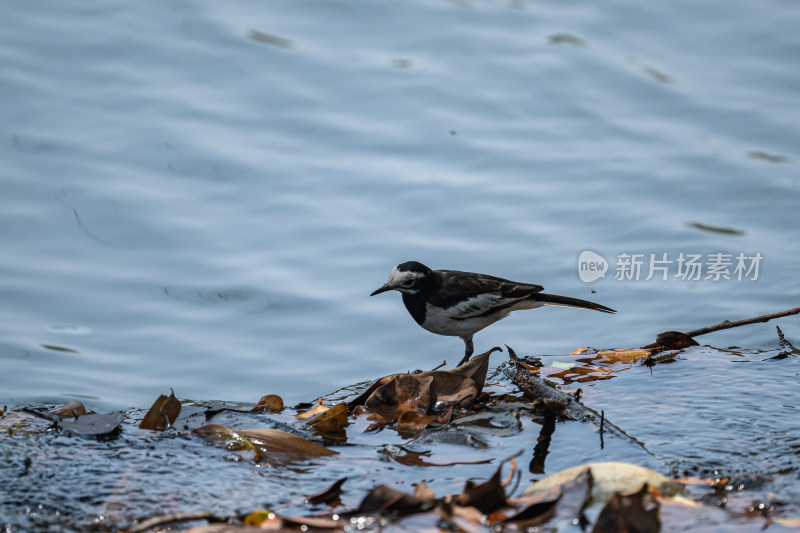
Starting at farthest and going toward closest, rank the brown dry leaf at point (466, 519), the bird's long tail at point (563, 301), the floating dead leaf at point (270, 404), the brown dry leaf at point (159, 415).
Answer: the bird's long tail at point (563, 301) → the floating dead leaf at point (270, 404) → the brown dry leaf at point (159, 415) → the brown dry leaf at point (466, 519)

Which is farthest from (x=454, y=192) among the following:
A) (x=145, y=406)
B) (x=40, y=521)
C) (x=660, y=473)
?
(x=40, y=521)

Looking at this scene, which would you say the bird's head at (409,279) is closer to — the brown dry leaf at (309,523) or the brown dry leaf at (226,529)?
the brown dry leaf at (309,523)

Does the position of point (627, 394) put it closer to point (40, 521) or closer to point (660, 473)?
point (660, 473)

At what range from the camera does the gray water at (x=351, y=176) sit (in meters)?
8.09

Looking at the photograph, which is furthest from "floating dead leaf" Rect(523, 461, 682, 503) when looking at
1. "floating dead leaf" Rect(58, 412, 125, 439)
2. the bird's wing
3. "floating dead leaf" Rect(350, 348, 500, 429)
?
the bird's wing

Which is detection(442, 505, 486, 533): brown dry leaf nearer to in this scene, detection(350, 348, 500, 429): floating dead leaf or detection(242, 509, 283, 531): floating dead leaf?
detection(242, 509, 283, 531): floating dead leaf

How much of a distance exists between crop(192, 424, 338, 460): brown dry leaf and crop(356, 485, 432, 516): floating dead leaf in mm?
953

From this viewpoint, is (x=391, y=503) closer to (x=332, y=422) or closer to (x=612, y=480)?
(x=612, y=480)

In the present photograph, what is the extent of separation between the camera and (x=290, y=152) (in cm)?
1061

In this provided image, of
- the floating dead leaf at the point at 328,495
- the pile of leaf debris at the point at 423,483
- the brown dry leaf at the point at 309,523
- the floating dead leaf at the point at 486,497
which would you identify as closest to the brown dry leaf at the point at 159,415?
the pile of leaf debris at the point at 423,483

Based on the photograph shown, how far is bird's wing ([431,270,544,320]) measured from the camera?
7195mm

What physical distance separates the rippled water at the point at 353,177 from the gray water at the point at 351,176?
3 centimetres

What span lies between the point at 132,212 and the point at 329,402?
13.8 ft

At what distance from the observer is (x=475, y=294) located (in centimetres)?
732
